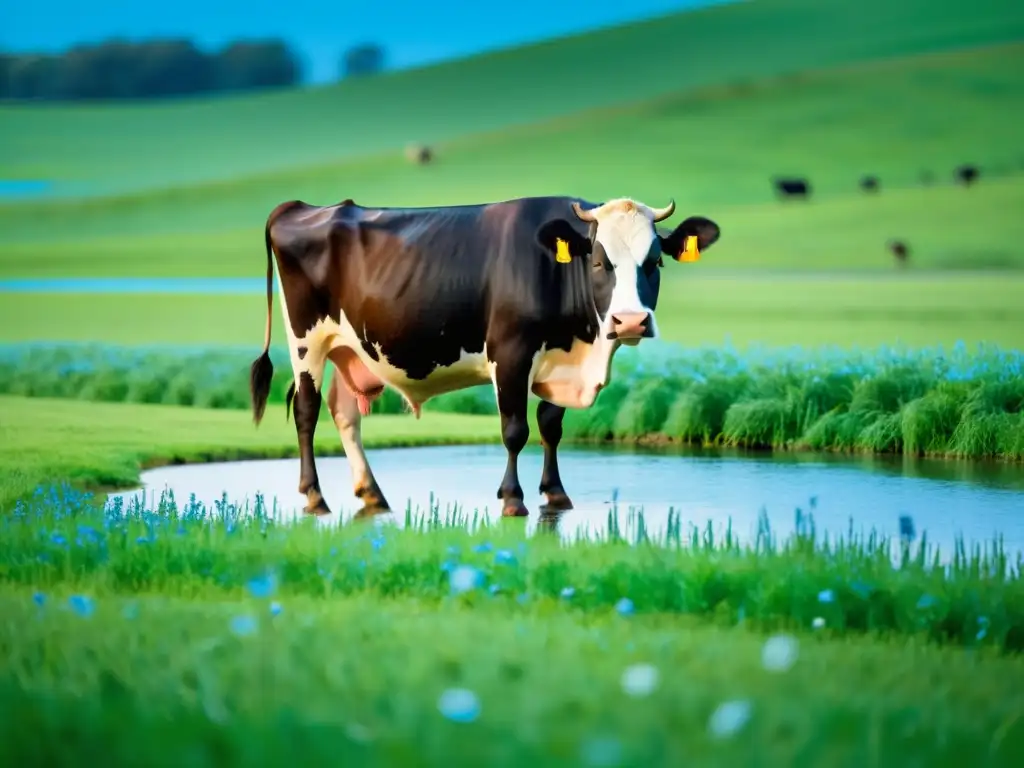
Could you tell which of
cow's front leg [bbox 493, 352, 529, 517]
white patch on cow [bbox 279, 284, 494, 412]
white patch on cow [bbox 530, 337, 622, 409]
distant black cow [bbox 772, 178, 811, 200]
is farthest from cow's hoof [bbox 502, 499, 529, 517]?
distant black cow [bbox 772, 178, 811, 200]

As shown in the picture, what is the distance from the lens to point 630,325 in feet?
23.8

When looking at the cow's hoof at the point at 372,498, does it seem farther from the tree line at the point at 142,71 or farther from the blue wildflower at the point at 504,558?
the tree line at the point at 142,71

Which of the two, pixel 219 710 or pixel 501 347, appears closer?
pixel 219 710

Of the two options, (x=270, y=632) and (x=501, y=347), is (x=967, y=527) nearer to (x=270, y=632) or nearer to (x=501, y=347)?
(x=501, y=347)

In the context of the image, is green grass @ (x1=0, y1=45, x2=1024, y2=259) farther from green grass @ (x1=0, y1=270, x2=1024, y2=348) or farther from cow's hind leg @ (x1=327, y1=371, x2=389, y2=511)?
cow's hind leg @ (x1=327, y1=371, x2=389, y2=511)

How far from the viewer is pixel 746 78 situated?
115ft

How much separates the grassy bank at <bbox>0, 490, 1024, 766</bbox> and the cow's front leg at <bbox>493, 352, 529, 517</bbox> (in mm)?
1076

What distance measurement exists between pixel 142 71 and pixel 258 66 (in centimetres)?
233

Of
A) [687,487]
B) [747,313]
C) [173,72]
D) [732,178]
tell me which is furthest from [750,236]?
[687,487]

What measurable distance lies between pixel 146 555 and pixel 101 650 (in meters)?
1.50

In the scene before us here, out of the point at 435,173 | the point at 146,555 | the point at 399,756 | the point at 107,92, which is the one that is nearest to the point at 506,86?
the point at 435,173

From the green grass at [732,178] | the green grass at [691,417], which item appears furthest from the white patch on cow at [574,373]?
the green grass at [732,178]

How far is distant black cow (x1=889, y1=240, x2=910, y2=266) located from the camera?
24656 mm

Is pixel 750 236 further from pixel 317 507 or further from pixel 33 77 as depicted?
pixel 317 507
